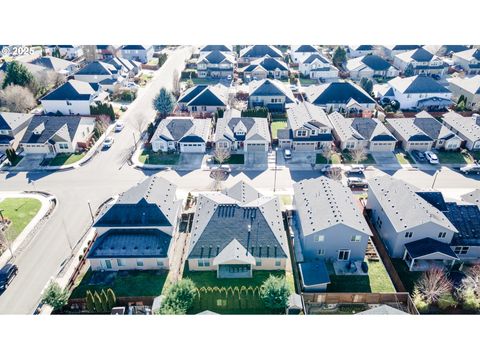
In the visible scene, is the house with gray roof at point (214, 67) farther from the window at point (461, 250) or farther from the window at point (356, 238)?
the window at point (461, 250)

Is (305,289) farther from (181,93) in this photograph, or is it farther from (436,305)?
(181,93)

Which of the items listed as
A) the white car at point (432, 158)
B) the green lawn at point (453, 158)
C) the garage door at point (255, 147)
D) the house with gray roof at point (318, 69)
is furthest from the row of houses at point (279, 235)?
the house with gray roof at point (318, 69)

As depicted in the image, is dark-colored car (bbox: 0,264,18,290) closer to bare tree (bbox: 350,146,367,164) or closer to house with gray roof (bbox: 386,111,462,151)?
bare tree (bbox: 350,146,367,164)

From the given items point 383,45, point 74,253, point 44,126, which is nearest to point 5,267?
point 74,253

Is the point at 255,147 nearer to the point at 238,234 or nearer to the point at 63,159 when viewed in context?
the point at 238,234

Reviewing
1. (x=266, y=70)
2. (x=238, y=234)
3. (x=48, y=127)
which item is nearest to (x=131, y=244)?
(x=238, y=234)

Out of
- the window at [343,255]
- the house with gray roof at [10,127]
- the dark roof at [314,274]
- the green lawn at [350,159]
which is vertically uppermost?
the house with gray roof at [10,127]
